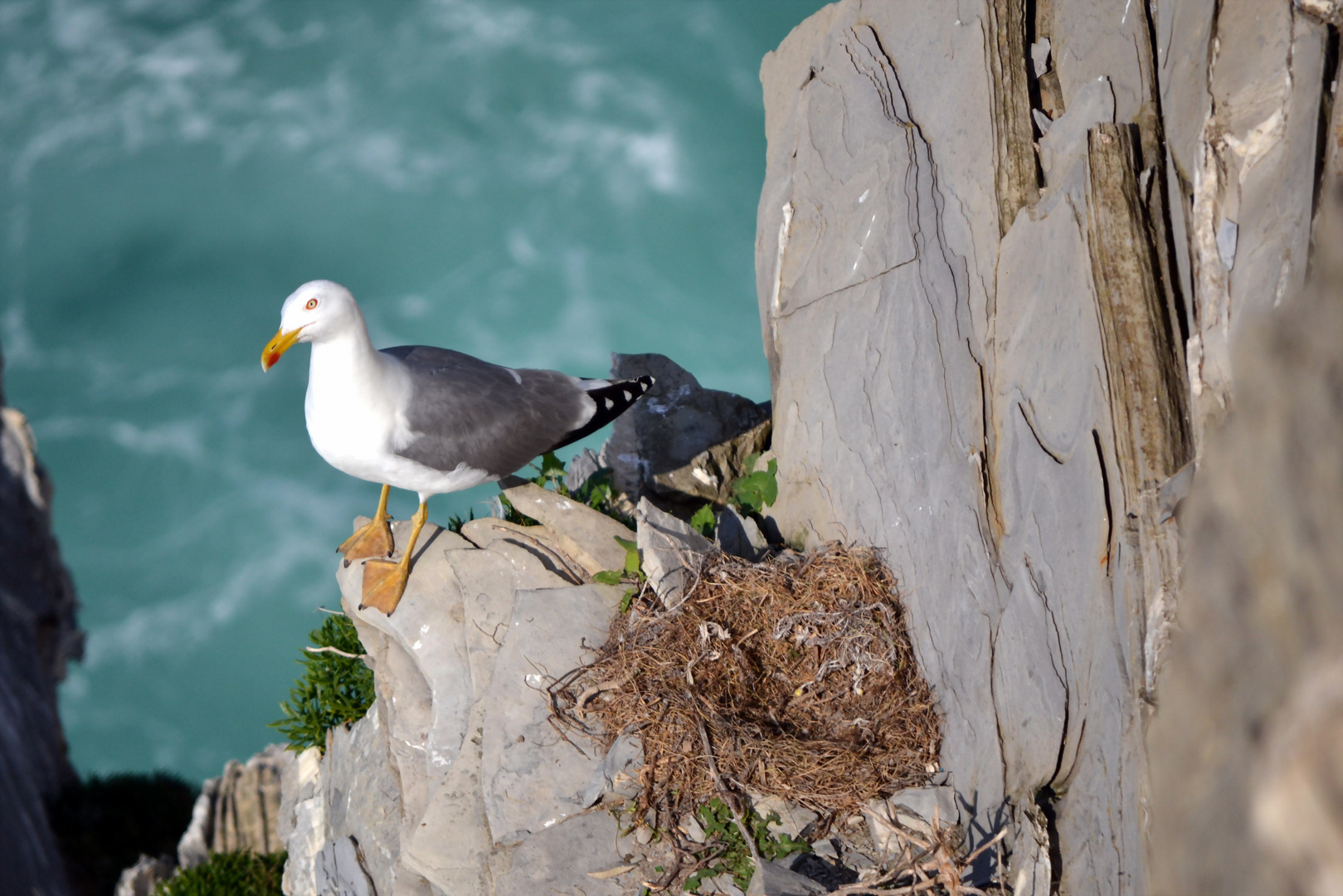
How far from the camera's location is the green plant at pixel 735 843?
3664 millimetres

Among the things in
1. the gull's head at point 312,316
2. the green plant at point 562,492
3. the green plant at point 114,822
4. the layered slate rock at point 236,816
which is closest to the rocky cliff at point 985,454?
the green plant at point 562,492

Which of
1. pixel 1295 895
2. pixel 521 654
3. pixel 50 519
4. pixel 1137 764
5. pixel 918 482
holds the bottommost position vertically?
pixel 1295 895

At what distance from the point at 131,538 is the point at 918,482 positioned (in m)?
13.7

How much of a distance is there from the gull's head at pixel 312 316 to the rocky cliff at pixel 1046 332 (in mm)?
2360

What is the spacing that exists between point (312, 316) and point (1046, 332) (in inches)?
119


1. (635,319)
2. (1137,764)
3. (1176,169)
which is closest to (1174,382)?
(1176,169)

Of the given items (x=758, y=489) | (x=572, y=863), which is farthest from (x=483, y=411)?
(x=572, y=863)

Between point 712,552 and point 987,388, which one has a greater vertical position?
point 987,388

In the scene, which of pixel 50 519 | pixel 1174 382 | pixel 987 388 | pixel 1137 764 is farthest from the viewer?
pixel 50 519

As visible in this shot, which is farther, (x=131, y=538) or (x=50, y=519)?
(x=131, y=538)

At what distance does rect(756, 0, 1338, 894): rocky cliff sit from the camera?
8.73 feet

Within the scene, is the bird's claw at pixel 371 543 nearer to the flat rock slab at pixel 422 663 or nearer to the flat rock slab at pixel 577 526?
the flat rock slab at pixel 422 663

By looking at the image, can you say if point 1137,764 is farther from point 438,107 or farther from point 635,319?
point 438,107

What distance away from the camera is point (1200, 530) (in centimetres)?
79
